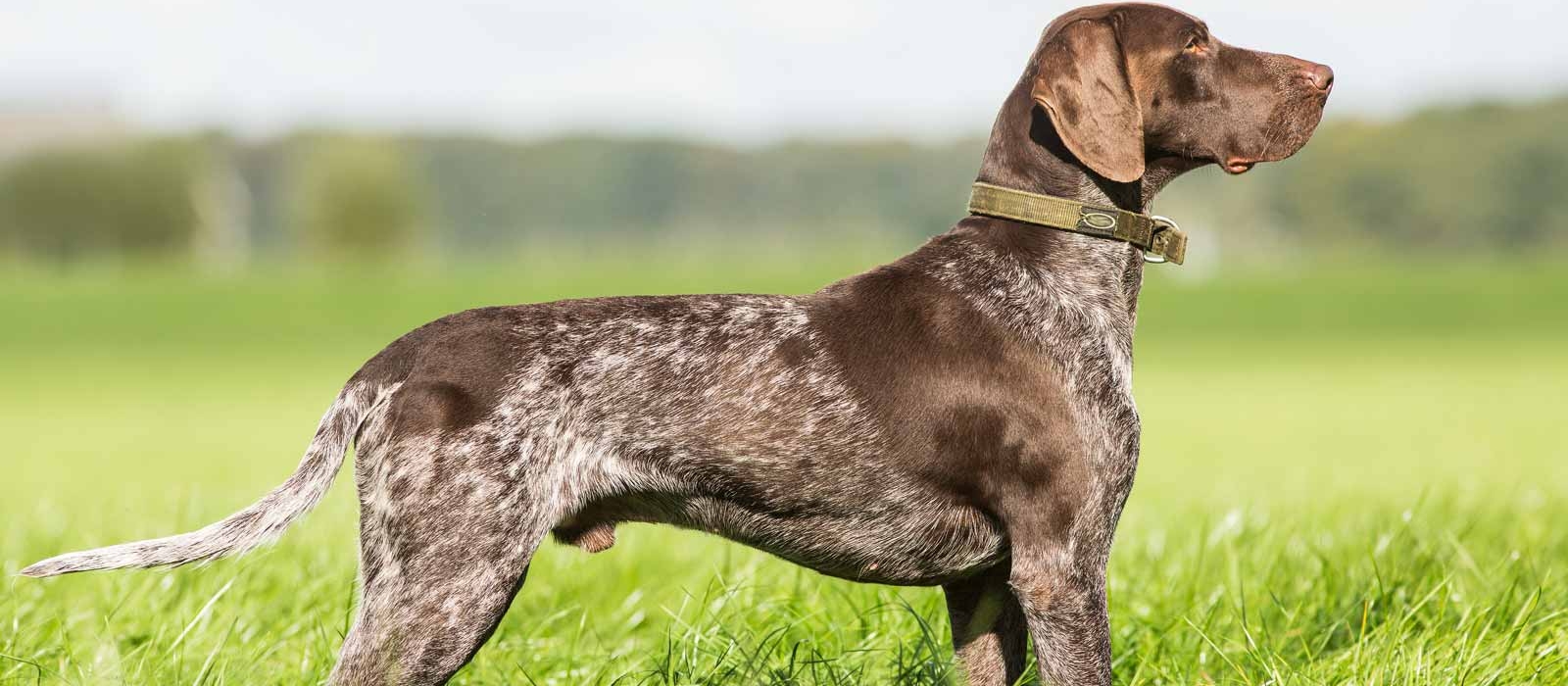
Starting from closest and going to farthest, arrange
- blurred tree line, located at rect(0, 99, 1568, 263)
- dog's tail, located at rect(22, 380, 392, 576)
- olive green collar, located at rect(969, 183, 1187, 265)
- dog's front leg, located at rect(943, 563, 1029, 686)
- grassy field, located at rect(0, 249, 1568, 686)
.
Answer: dog's tail, located at rect(22, 380, 392, 576) < olive green collar, located at rect(969, 183, 1187, 265) < dog's front leg, located at rect(943, 563, 1029, 686) < grassy field, located at rect(0, 249, 1568, 686) < blurred tree line, located at rect(0, 99, 1568, 263)

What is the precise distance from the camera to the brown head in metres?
3.31

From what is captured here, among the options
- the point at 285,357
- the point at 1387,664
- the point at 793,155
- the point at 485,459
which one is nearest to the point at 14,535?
the point at 485,459

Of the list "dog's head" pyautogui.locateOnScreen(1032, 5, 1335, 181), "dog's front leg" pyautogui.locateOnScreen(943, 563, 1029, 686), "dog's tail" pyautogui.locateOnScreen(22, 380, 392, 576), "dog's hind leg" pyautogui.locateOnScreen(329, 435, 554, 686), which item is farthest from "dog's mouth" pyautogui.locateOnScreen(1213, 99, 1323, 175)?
"dog's tail" pyautogui.locateOnScreen(22, 380, 392, 576)

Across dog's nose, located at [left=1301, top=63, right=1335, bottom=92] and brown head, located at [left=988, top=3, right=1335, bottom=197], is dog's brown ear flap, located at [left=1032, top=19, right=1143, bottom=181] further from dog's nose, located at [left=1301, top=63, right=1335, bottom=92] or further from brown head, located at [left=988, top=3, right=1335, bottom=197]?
dog's nose, located at [left=1301, top=63, right=1335, bottom=92]

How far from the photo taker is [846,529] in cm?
330

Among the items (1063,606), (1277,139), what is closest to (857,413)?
(1063,606)

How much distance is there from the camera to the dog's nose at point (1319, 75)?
349 cm

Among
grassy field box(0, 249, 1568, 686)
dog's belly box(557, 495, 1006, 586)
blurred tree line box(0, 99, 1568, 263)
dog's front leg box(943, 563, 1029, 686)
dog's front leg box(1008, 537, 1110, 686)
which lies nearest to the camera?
dog's front leg box(1008, 537, 1110, 686)

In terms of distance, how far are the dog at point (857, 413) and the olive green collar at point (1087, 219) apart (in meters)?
0.03

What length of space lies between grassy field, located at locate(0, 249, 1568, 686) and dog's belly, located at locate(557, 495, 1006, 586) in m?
0.38

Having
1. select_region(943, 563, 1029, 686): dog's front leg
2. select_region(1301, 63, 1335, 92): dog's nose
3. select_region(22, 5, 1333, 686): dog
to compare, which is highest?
select_region(1301, 63, 1335, 92): dog's nose

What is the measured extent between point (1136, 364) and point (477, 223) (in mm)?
36583

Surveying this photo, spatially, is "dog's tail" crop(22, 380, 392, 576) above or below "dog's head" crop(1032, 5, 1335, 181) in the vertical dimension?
below

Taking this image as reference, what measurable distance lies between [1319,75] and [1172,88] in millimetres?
417
